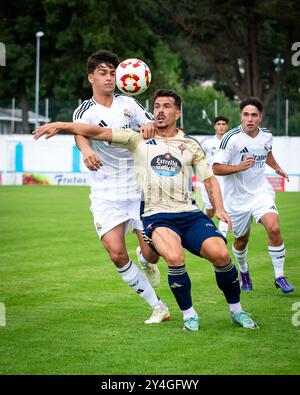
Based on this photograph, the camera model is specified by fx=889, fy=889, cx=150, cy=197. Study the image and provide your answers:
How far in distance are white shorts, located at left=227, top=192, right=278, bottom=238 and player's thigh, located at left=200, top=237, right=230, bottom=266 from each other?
117 inches

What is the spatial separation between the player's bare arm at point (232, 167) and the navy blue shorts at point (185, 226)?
82.7 inches

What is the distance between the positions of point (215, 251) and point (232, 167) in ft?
9.30

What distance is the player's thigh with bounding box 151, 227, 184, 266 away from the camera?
26.8 ft

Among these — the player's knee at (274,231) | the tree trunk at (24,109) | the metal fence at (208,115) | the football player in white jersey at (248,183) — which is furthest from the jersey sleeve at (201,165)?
the tree trunk at (24,109)

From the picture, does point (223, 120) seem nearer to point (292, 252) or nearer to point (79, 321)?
point (292, 252)

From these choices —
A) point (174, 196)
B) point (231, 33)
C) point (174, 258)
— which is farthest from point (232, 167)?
point (231, 33)

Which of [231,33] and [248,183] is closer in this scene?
[248,183]

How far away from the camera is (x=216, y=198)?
334 inches

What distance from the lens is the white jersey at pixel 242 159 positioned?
1128 cm

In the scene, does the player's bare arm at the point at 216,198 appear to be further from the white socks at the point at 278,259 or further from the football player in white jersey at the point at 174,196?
the white socks at the point at 278,259

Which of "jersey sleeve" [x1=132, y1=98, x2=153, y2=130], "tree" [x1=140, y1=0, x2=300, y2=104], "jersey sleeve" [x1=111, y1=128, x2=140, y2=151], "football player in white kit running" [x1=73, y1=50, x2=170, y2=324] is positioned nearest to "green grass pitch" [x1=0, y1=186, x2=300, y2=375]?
"football player in white kit running" [x1=73, y1=50, x2=170, y2=324]

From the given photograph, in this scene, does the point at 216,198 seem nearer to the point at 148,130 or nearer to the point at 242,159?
the point at 148,130

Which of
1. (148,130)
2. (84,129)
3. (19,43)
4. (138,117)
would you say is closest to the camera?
(84,129)
